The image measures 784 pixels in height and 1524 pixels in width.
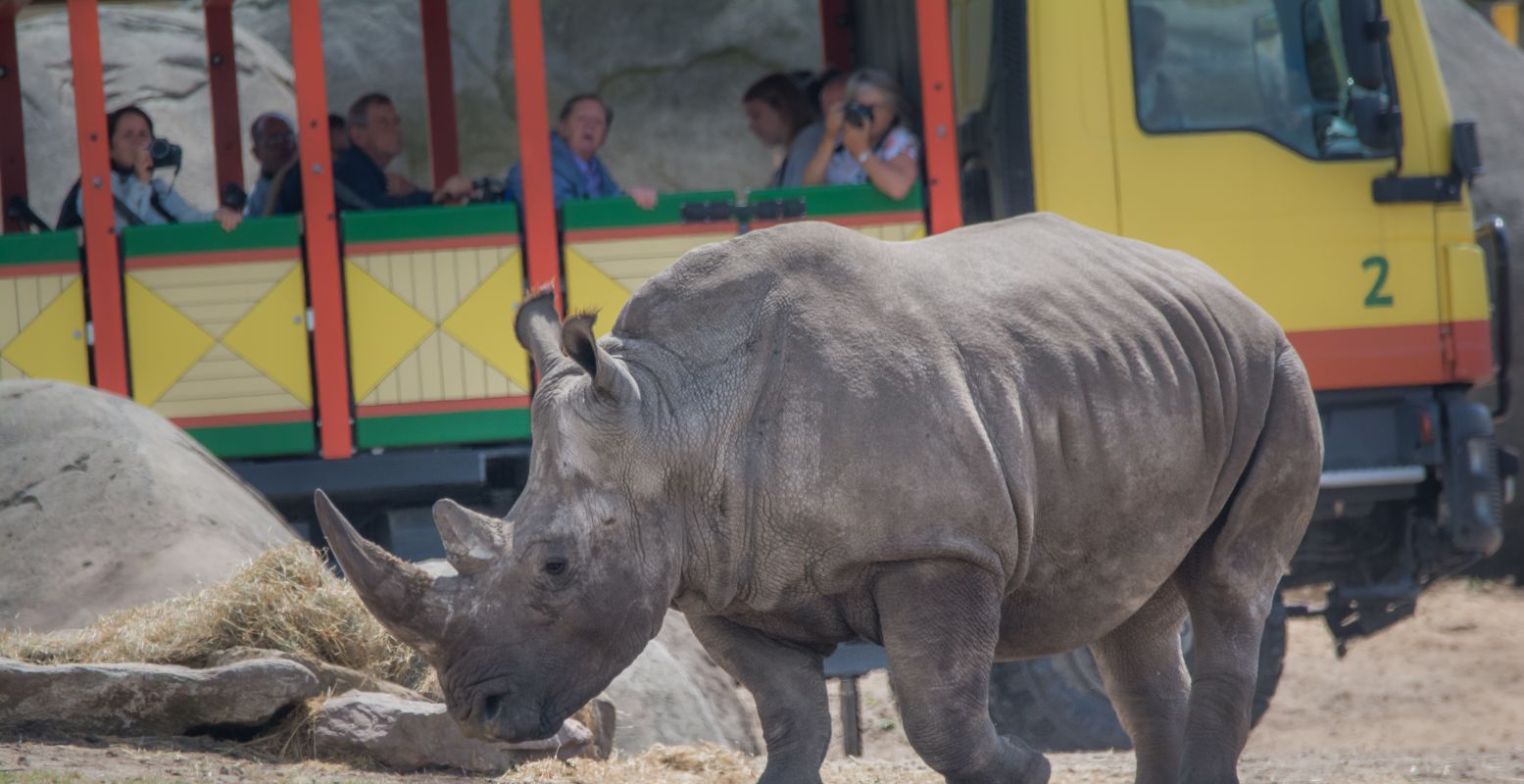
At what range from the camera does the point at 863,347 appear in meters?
4.49

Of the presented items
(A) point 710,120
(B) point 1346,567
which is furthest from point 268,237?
(A) point 710,120

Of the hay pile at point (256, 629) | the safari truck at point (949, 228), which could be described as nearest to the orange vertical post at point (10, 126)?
the safari truck at point (949, 228)

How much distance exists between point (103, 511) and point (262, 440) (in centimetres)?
99

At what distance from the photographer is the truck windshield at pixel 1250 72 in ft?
26.0

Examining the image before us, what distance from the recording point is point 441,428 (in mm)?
7793

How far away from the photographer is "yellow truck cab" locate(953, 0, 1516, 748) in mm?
7832

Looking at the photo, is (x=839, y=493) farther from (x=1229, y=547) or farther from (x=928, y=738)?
(x=1229, y=547)

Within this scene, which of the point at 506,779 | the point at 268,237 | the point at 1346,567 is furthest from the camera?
the point at 1346,567

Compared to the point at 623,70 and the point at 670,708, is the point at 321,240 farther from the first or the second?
the point at 623,70

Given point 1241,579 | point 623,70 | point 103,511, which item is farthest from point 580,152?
point 623,70

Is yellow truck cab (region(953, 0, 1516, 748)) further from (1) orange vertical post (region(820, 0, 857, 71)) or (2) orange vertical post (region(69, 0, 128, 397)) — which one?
(2) orange vertical post (region(69, 0, 128, 397))

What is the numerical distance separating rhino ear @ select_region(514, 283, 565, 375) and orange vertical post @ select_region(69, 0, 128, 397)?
3.55 meters

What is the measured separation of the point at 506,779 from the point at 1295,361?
8.25 feet

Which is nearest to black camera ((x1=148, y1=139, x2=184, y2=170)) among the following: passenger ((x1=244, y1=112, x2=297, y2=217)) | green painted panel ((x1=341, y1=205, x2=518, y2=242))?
passenger ((x1=244, y1=112, x2=297, y2=217))
